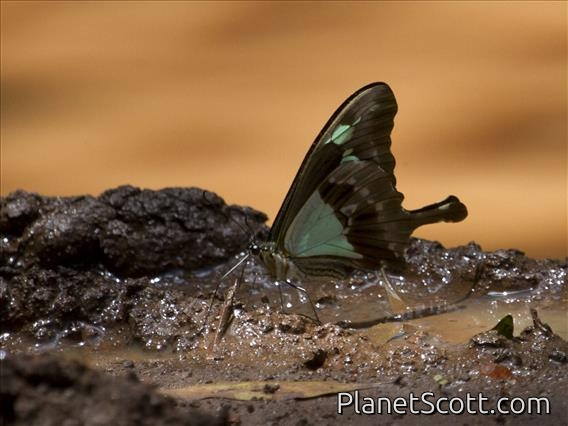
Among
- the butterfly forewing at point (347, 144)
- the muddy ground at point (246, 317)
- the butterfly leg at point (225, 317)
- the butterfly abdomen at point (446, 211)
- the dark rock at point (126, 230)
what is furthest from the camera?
the butterfly abdomen at point (446, 211)

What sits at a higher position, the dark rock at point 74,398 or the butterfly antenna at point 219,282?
the butterfly antenna at point 219,282

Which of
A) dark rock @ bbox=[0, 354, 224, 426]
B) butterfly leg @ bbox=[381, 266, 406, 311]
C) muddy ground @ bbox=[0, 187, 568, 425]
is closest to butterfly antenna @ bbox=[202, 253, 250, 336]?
muddy ground @ bbox=[0, 187, 568, 425]

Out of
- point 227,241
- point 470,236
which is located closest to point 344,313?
point 227,241

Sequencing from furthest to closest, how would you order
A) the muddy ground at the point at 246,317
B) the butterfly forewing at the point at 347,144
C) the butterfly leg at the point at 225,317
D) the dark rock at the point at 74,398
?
1. the butterfly forewing at the point at 347,144
2. the butterfly leg at the point at 225,317
3. the muddy ground at the point at 246,317
4. the dark rock at the point at 74,398

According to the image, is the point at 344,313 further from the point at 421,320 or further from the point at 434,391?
the point at 434,391

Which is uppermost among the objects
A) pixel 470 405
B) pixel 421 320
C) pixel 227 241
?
pixel 227 241

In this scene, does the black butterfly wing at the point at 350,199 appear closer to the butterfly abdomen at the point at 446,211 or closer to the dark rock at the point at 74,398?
the butterfly abdomen at the point at 446,211

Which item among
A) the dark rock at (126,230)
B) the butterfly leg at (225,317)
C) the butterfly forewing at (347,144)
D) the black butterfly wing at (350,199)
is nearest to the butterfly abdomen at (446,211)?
the black butterfly wing at (350,199)
